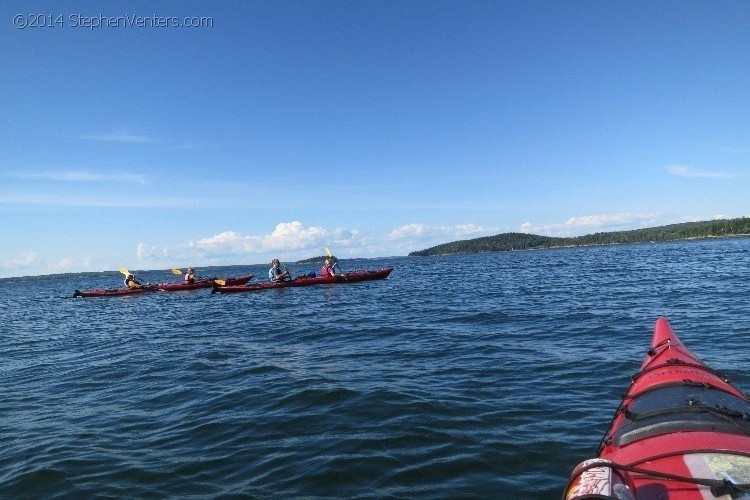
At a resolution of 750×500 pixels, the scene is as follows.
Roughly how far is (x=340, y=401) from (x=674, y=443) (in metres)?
5.29

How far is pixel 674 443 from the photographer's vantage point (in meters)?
4.16

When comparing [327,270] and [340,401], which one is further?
[327,270]

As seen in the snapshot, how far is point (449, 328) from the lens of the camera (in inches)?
601

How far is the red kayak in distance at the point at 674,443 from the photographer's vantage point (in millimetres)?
3357

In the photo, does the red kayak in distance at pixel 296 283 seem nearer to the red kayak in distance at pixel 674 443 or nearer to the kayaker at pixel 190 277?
the kayaker at pixel 190 277

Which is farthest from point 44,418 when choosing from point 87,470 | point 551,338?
point 551,338

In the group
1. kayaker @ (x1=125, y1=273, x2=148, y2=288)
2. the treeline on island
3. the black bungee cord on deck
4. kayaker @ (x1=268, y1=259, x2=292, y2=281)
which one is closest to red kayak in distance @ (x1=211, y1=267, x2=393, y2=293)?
kayaker @ (x1=268, y1=259, x2=292, y2=281)

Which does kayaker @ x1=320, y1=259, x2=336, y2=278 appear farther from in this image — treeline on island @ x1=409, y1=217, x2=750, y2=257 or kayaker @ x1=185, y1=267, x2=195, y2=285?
treeline on island @ x1=409, y1=217, x2=750, y2=257

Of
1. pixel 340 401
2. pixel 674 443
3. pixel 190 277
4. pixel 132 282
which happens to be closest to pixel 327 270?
pixel 190 277

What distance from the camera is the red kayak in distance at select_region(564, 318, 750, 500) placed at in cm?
336

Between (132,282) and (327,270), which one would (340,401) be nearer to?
(327,270)

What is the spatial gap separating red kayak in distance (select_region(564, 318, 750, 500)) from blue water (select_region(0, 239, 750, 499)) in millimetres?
1036

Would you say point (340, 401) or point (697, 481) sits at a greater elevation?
point (697, 481)

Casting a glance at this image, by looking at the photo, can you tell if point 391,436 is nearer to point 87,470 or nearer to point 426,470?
point 426,470
